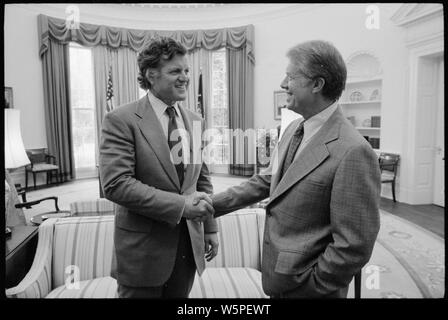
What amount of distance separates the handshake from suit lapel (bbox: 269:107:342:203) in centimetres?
22

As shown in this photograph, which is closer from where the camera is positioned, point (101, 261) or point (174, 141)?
point (174, 141)

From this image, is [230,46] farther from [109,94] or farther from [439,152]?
[439,152]

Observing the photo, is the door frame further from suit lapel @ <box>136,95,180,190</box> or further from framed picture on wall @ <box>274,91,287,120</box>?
suit lapel @ <box>136,95,180,190</box>

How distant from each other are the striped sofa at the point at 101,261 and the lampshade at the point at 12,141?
0.31 metres

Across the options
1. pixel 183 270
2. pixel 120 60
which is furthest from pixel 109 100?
pixel 183 270

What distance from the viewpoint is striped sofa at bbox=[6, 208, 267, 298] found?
1.26 meters

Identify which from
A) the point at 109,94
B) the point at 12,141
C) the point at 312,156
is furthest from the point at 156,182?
the point at 109,94

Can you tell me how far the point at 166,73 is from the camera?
35.5 inches

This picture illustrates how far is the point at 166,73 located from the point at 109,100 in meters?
4.53

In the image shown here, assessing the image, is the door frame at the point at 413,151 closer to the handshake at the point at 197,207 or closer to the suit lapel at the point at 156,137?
the handshake at the point at 197,207

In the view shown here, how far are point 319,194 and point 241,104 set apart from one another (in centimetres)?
479

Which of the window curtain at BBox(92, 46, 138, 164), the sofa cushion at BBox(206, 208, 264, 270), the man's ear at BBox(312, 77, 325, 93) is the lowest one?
the sofa cushion at BBox(206, 208, 264, 270)

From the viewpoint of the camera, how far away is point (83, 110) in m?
5.33

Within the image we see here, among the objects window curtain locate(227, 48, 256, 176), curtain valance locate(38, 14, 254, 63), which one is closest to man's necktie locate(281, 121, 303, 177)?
curtain valance locate(38, 14, 254, 63)
